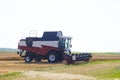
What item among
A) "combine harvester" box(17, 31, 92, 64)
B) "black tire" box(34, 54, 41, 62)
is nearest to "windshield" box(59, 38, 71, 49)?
"combine harvester" box(17, 31, 92, 64)

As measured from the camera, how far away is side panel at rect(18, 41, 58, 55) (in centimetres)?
5206

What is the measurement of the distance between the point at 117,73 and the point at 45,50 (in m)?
20.6

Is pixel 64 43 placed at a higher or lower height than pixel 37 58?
higher

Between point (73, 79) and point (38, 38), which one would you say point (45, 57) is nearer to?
point (38, 38)

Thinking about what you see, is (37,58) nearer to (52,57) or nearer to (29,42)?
(29,42)

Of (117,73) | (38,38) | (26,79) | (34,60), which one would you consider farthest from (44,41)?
(26,79)

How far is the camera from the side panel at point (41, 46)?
52.1 meters

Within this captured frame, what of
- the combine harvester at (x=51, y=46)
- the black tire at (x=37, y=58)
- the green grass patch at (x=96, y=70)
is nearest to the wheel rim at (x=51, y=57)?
the combine harvester at (x=51, y=46)

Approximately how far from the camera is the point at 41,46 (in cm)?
5272

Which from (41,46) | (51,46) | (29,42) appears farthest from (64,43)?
(29,42)

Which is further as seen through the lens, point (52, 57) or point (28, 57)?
point (28, 57)

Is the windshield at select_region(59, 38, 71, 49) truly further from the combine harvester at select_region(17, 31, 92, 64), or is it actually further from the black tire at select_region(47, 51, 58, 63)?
the black tire at select_region(47, 51, 58, 63)

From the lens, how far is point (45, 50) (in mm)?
52531

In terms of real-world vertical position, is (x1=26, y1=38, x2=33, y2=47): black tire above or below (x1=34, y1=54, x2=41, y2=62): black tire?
above
